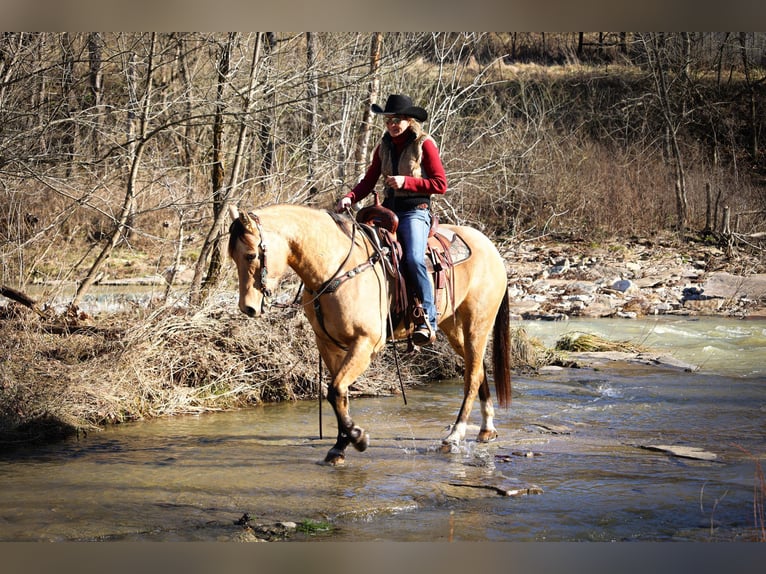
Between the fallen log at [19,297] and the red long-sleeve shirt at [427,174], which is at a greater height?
the red long-sleeve shirt at [427,174]

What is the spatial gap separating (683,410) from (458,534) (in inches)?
168

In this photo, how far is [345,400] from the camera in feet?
21.9

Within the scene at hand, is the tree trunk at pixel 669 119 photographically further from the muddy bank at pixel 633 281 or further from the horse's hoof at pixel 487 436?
the horse's hoof at pixel 487 436

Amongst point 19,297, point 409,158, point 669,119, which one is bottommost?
point 19,297

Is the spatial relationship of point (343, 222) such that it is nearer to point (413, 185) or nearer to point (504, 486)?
point (413, 185)

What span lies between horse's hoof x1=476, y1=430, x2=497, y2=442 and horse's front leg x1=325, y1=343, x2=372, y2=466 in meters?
1.17

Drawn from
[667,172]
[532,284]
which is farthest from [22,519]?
[667,172]

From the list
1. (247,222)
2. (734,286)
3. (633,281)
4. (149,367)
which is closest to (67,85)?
(149,367)

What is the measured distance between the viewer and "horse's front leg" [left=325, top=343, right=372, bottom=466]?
662 cm

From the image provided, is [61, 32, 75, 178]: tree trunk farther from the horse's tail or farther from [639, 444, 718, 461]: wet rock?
[639, 444, 718, 461]: wet rock

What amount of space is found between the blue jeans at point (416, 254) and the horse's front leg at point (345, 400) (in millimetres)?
688

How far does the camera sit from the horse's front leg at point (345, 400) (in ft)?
21.7

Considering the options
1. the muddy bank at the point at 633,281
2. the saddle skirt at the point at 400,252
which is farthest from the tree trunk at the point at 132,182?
the muddy bank at the point at 633,281

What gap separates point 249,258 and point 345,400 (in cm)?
131
